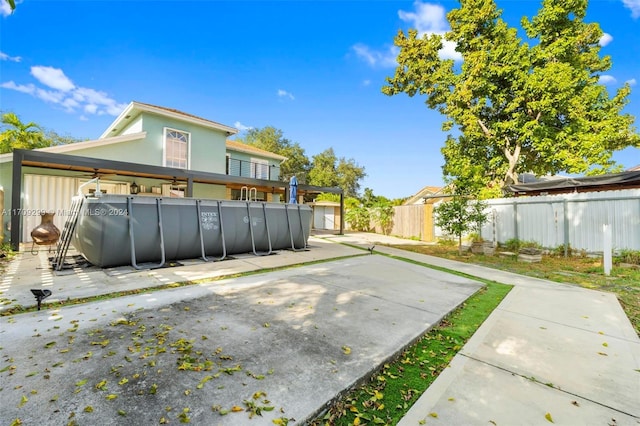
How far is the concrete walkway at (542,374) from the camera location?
1.92m

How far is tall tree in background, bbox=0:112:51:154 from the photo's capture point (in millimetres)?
16017

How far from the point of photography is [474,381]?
7.56ft

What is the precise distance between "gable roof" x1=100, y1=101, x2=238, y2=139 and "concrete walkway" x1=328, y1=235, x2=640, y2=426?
14.5 meters

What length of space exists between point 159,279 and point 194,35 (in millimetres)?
15782

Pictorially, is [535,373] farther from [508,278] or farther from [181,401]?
[508,278]

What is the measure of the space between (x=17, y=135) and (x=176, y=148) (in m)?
11.4

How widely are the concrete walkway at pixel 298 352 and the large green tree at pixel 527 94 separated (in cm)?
1201

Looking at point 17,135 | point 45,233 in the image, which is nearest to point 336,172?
point 17,135

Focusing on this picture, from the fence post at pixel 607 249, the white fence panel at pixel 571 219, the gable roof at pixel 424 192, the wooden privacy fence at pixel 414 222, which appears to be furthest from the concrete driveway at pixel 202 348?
the gable roof at pixel 424 192

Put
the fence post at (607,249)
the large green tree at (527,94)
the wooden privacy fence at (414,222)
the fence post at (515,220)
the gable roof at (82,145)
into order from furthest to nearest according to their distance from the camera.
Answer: the wooden privacy fence at (414,222) → the large green tree at (527,94) → the fence post at (515,220) → the gable roof at (82,145) → the fence post at (607,249)

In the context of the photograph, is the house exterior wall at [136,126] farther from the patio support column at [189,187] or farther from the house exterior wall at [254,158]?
the house exterior wall at [254,158]

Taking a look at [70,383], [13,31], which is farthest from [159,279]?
[13,31]

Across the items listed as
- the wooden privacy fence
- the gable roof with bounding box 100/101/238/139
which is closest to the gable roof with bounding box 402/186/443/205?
the wooden privacy fence

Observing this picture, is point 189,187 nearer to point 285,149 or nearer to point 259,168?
point 259,168
